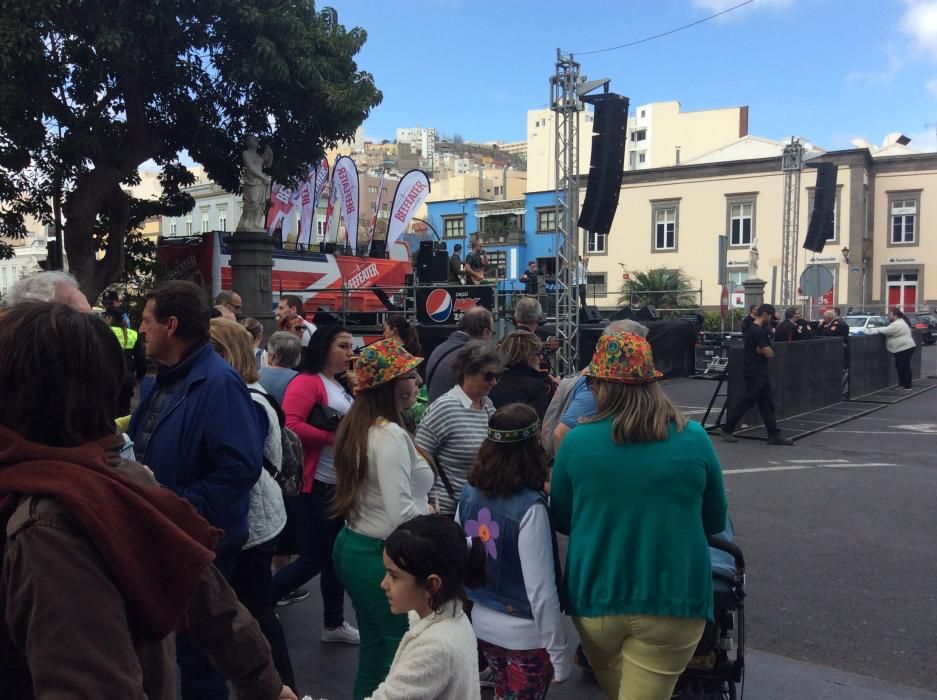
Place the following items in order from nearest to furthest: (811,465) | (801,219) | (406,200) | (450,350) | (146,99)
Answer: (450,350), (811,465), (146,99), (406,200), (801,219)

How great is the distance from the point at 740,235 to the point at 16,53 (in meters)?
38.3

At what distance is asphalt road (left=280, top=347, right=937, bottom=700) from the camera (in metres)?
4.05

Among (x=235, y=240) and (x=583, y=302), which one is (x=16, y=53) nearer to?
(x=235, y=240)

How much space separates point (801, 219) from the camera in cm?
4247

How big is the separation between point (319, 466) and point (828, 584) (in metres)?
3.58

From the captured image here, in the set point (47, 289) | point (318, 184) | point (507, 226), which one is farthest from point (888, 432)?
point (507, 226)

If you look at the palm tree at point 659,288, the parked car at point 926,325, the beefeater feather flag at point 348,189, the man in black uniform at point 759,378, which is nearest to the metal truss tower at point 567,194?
the man in black uniform at point 759,378

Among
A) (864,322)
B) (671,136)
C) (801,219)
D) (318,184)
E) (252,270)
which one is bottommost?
(864,322)

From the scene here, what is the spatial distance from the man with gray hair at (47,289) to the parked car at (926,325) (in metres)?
35.1

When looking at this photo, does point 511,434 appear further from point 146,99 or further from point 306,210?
point 306,210

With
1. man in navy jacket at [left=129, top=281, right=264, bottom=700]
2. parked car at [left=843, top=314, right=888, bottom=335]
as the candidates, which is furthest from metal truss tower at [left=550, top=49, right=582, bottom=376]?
parked car at [left=843, top=314, right=888, bottom=335]

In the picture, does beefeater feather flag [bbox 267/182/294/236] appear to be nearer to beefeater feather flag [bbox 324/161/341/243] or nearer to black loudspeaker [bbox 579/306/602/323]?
beefeater feather flag [bbox 324/161/341/243]

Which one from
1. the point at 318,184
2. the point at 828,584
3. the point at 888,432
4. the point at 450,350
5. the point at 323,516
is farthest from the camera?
the point at 318,184

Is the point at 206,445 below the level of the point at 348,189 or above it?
below
